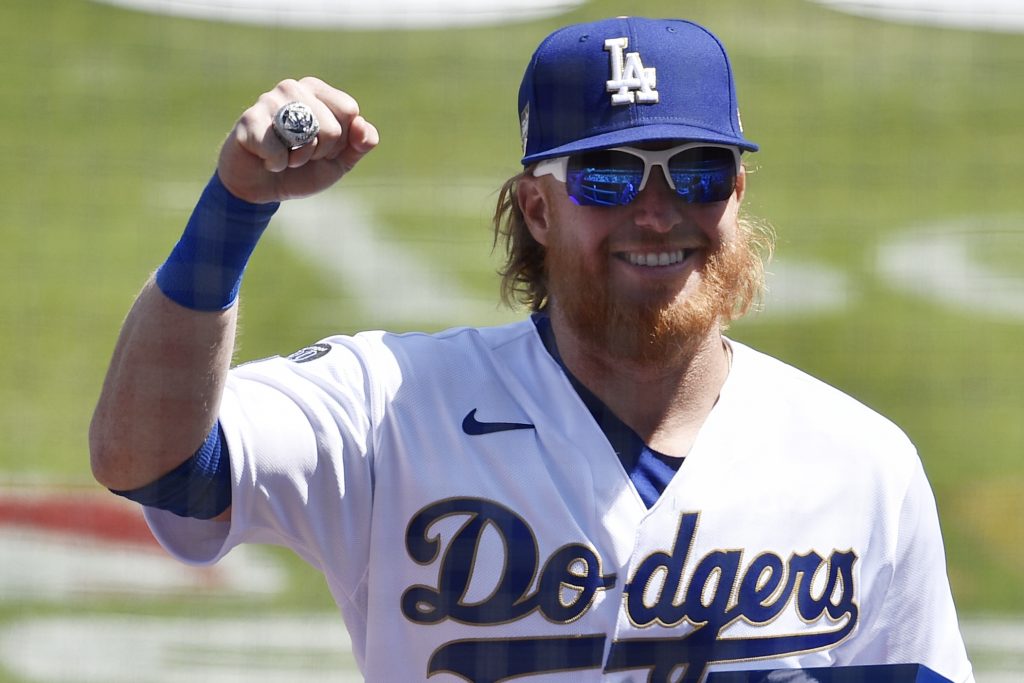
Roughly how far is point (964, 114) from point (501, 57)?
2520 mm

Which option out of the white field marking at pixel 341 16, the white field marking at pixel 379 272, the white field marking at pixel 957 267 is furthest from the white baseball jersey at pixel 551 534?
the white field marking at pixel 341 16

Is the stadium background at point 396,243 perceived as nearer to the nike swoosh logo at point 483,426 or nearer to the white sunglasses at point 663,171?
the nike swoosh logo at point 483,426

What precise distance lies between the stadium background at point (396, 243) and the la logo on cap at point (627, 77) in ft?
8.65

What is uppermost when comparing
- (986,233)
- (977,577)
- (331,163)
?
(331,163)

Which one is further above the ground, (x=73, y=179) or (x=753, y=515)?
(x=753, y=515)

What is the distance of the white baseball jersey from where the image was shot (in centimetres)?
172

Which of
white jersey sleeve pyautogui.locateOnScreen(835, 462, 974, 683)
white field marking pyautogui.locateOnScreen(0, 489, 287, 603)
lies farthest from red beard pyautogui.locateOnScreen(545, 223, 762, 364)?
white field marking pyautogui.locateOnScreen(0, 489, 287, 603)

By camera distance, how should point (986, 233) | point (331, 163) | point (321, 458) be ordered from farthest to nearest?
point (986, 233), point (321, 458), point (331, 163)

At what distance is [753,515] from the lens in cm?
182

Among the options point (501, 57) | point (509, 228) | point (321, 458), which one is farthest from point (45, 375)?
point (321, 458)

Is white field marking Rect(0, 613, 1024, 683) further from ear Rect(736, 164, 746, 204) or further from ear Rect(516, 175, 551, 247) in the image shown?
ear Rect(736, 164, 746, 204)

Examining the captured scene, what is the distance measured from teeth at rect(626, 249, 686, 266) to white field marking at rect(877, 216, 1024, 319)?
160 inches

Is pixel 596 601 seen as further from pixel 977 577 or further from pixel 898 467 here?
pixel 977 577

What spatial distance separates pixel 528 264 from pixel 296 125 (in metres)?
0.90
